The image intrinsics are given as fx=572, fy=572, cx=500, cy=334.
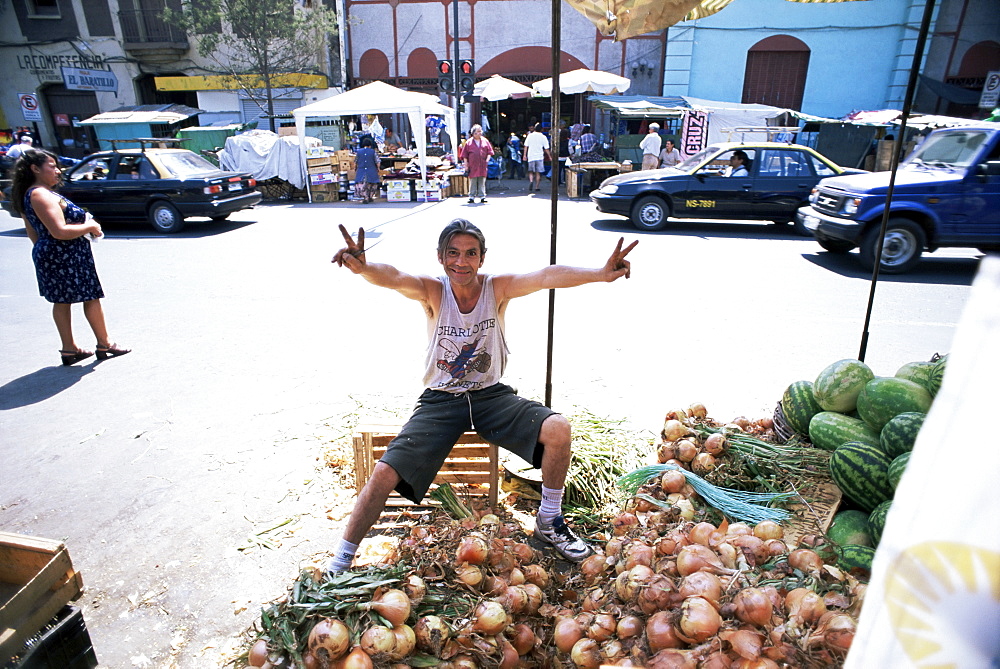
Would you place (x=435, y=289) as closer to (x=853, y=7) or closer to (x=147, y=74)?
(x=853, y=7)

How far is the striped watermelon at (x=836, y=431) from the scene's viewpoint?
9.88 feet

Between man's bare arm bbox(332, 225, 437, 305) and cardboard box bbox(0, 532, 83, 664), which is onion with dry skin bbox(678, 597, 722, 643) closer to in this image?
man's bare arm bbox(332, 225, 437, 305)

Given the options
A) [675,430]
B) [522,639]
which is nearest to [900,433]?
[675,430]

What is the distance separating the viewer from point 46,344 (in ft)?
20.1

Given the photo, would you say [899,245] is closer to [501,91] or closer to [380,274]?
[380,274]

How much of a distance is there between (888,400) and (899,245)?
7.37 m

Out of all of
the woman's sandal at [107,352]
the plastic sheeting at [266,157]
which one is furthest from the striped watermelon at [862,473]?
the plastic sheeting at [266,157]

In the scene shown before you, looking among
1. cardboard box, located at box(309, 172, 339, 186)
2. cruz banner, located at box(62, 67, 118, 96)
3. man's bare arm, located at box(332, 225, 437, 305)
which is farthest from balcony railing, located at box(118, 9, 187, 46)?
man's bare arm, located at box(332, 225, 437, 305)

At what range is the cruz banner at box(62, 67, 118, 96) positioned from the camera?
24.3 m

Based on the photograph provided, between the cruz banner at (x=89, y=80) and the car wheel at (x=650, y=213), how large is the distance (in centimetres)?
2557

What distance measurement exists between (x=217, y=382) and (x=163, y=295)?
11.4 ft

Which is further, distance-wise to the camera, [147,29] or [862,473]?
[147,29]

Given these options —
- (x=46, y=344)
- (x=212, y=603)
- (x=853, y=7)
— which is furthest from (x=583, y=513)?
(x=853, y=7)

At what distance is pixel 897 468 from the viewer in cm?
250
